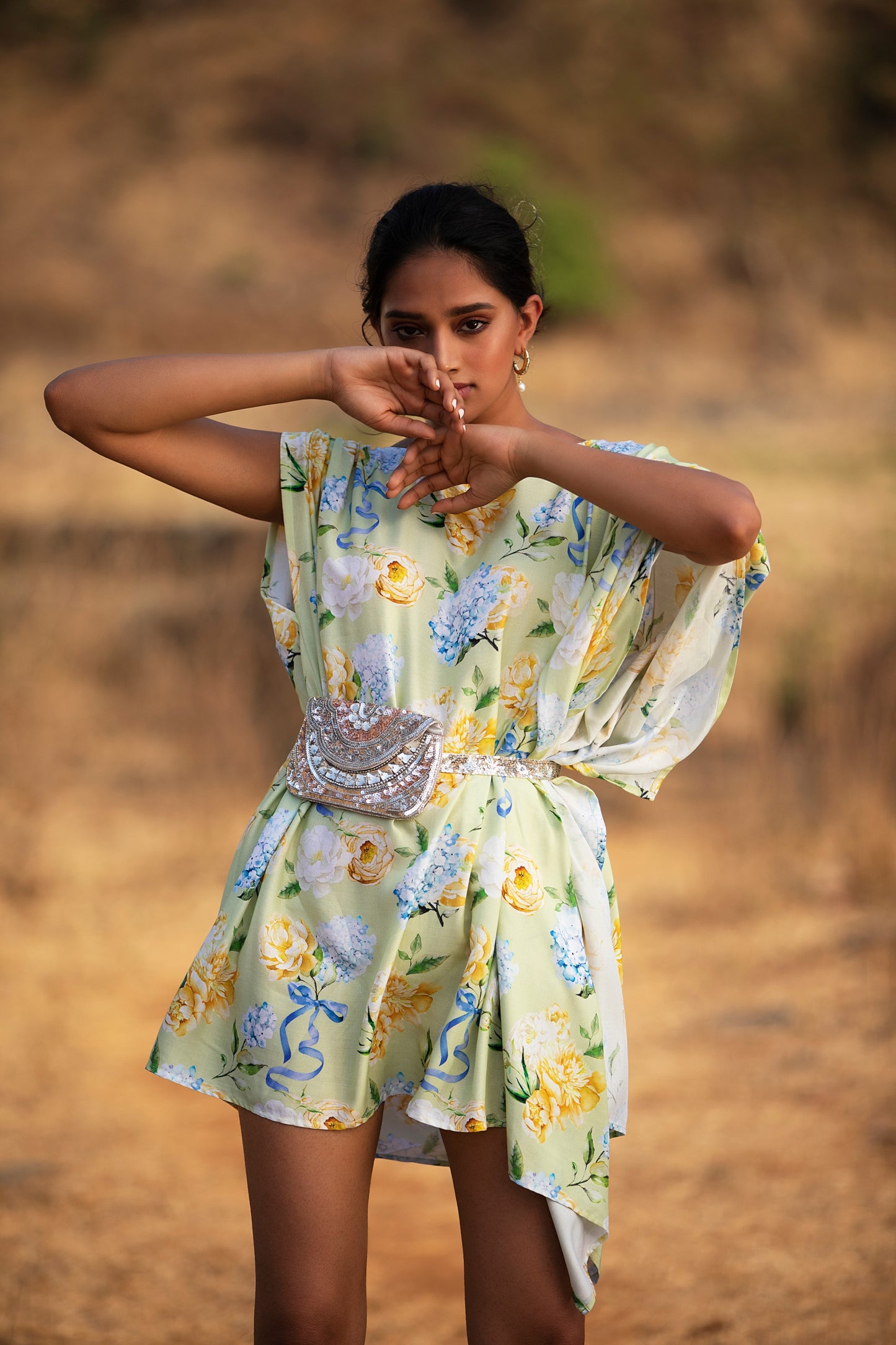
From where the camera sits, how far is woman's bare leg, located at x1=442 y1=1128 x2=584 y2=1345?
132 cm

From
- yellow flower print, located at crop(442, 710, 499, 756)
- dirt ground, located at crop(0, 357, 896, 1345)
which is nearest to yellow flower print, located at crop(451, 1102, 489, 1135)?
yellow flower print, located at crop(442, 710, 499, 756)

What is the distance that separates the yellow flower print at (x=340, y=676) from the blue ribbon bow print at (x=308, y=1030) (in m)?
0.31

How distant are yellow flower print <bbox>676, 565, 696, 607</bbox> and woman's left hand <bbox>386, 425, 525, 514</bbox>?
21cm

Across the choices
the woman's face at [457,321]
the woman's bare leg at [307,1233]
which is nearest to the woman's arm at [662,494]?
the woman's face at [457,321]

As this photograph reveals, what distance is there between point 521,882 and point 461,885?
68 mm

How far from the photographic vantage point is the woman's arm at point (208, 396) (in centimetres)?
142

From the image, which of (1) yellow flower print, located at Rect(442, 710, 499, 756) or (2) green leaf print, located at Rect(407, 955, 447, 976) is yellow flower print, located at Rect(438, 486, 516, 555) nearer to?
(1) yellow flower print, located at Rect(442, 710, 499, 756)

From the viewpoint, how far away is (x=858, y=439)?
7055mm

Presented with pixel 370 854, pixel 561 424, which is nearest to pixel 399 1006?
pixel 370 854

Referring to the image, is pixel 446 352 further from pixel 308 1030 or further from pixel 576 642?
pixel 308 1030

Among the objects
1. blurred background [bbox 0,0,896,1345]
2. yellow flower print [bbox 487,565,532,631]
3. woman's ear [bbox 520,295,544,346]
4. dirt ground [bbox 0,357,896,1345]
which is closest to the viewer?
yellow flower print [bbox 487,565,532,631]

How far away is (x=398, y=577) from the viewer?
1434 mm

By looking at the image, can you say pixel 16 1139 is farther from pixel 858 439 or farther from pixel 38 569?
pixel 858 439

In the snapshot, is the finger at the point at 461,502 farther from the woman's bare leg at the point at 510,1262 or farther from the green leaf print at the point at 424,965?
the woman's bare leg at the point at 510,1262
